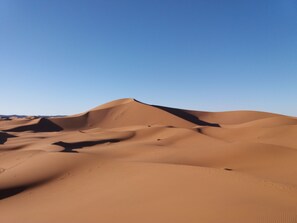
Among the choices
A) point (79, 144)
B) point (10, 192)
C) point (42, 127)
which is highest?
point (42, 127)

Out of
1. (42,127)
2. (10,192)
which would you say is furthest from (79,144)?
(42,127)

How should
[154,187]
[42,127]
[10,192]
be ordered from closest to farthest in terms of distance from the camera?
1. [154,187]
2. [10,192]
3. [42,127]

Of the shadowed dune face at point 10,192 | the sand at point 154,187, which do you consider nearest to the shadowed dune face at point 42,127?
the sand at point 154,187

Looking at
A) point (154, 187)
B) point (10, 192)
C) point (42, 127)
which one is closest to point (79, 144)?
point (10, 192)

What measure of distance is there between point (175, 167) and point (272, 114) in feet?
152

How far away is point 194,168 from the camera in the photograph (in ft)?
32.1

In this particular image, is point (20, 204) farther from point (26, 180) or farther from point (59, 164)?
point (59, 164)

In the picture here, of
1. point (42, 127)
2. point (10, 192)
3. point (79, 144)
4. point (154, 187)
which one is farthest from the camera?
point (42, 127)

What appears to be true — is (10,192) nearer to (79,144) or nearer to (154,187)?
(154,187)

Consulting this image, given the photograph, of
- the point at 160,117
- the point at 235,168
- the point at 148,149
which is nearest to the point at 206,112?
the point at 160,117

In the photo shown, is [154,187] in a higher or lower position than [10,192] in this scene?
higher

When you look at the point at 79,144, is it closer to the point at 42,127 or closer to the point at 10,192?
the point at 10,192

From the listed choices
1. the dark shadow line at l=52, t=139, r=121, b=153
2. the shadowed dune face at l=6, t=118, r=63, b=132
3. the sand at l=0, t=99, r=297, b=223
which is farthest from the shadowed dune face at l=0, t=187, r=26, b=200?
the shadowed dune face at l=6, t=118, r=63, b=132

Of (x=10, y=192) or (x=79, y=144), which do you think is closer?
(x=10, y=192)
